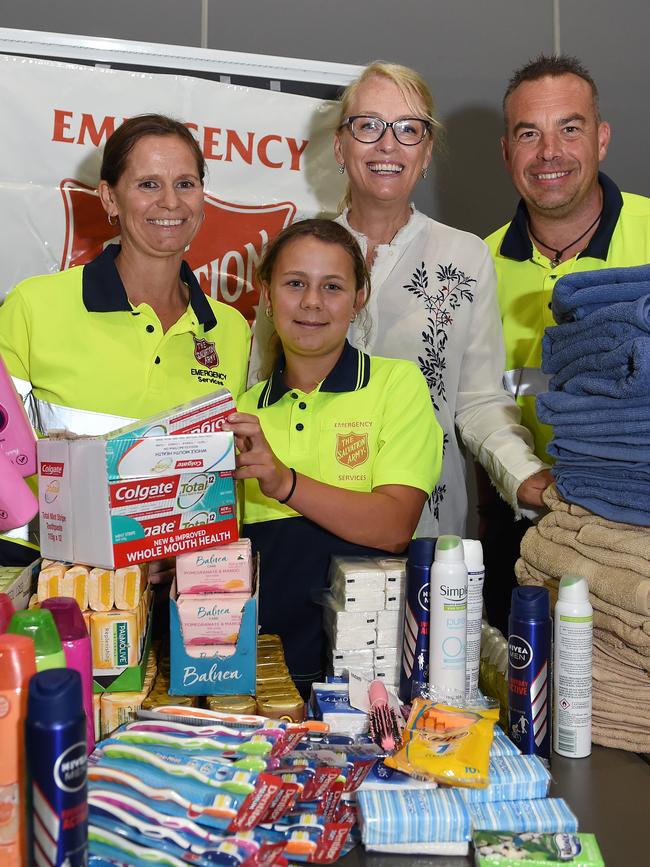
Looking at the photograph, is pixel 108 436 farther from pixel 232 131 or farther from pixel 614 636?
pixel 232 131

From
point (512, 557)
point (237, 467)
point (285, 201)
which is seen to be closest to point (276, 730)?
point (237, 467)

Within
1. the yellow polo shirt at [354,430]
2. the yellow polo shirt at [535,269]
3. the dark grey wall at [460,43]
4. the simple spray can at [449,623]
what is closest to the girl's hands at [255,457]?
the yellow polo shirt at [354,430]

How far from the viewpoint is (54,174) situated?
2.84 meters

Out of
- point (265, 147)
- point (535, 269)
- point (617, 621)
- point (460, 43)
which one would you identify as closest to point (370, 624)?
point (617, 621)

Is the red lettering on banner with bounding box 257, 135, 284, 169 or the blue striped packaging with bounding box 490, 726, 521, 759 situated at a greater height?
the red lettering on banner with bounding box 257, 135, 284, 169

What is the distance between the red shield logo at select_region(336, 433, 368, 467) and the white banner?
122 cm

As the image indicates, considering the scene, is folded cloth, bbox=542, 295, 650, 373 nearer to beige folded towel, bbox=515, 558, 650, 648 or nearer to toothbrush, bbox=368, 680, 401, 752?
beige folded towel, bbox=515, 558, 650, 648

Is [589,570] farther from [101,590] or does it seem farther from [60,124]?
[60,124]

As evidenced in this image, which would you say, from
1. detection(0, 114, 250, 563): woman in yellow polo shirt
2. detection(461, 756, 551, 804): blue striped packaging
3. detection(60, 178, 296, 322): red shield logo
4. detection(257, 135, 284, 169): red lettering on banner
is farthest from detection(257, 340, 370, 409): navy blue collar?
detection(257, 135, 284, 169): red lettering on banner

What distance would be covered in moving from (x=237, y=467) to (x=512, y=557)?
4.24 feet

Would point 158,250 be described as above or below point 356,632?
above

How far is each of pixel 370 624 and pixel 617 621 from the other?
1.30ft

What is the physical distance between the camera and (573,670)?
1.31 meters

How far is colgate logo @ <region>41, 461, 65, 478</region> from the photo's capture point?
1403 mm
